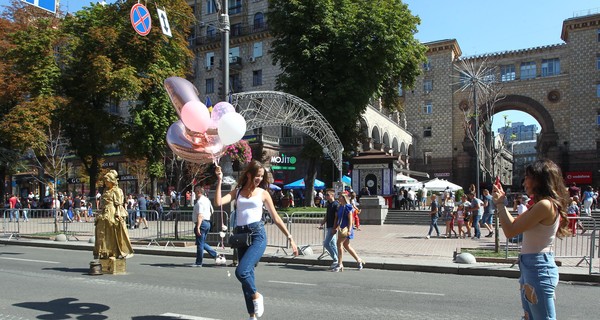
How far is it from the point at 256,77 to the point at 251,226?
43.1 meters

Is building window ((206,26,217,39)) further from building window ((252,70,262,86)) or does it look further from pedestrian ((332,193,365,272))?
pedestrian ((332,193,365,272))

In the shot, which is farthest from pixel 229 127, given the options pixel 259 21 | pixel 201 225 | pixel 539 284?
pixel 259 21

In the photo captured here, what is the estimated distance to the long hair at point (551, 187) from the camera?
3957mm

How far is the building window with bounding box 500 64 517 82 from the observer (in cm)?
5306

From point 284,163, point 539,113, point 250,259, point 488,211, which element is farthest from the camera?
point 539,113

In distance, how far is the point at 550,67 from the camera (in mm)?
51219

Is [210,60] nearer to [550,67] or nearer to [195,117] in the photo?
[550,67]

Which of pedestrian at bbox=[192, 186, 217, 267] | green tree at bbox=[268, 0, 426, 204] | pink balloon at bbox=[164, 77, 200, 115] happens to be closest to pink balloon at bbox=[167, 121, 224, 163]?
pink balloon at bbox=[164, 77, 200, 115]

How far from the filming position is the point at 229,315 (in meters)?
6.52

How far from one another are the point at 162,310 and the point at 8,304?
233 cm

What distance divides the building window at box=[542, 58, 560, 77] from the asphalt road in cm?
4717

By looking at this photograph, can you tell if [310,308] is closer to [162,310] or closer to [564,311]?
[162,310]

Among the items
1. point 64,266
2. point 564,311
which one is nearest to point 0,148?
point 64,266

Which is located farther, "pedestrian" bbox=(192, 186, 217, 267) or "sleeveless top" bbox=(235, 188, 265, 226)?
"pedestrian" bbox=(192, 186, 217, 267)
